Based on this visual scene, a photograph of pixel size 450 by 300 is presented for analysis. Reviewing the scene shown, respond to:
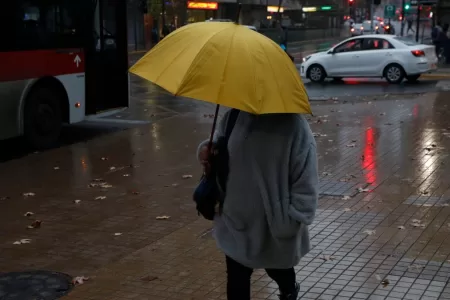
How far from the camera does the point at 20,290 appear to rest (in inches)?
219

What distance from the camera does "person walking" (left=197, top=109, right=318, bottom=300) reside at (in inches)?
145

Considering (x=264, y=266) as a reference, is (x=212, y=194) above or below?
above

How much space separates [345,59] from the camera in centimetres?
2373

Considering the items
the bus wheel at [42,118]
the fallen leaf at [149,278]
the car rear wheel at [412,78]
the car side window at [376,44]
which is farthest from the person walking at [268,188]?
the car rear wheel at [412,78]

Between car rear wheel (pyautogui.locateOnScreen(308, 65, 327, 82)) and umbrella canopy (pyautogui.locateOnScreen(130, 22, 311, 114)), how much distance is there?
68.9 feet

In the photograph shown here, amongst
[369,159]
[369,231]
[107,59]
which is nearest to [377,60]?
[107,59]

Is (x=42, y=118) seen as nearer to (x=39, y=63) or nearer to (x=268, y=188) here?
(x=39, y=63)

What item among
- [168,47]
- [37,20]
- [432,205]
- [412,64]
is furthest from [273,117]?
[412,64]

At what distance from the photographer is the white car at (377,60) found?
22.6 metres

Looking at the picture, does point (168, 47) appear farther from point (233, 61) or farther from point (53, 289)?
point (53, 289)

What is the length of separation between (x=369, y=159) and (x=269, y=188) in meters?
7.09

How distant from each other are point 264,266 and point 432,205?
4.54 meters

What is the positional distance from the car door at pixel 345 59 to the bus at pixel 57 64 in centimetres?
1132

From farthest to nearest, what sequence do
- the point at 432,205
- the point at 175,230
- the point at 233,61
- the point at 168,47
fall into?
the point at 432,205, the point at 175,230, the point at 168,47, the point at 233,61
